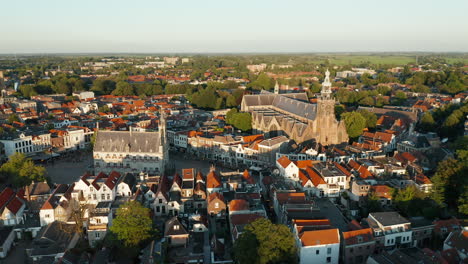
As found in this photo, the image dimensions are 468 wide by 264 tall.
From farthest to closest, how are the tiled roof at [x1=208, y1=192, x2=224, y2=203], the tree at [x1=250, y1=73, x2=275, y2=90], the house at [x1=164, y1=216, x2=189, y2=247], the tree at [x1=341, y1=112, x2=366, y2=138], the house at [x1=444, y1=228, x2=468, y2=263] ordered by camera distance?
the tree at [x1=250, y1=73, x2=275, y2=90]
the tree at [x1=341, y1=112, x2=366, y2=138]
the tiled roof at [x1=208, y1=192, x2=224, y2=203]
the house at [x1=164, y1=216, x2=189, y2=247]
the house at [x1=444, y1=228, x2=468, y2=263]

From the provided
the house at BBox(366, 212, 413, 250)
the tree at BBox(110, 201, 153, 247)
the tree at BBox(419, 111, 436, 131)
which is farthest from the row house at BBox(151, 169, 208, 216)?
the tree at BBox(419, 111, 436, 131)

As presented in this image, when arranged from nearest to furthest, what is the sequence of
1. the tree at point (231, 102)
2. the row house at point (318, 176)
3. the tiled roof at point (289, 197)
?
the tiled roof at point (289, 197), the row house at point (318, 176), the tree at point (231, 102)

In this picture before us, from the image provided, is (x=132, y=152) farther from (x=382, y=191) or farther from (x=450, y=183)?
(x=450, y=183)

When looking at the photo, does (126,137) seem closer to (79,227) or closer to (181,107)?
(79,227)

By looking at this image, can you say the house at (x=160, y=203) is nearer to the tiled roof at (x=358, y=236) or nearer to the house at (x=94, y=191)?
the house at (x=94, y=191)

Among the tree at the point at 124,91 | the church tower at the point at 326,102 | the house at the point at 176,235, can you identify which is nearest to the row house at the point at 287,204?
the house at the point at 176,235

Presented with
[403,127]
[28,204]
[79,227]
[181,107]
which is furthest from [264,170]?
[181,107]

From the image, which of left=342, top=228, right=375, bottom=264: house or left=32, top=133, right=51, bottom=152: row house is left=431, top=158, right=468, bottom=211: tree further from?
left=32, top=133, right=51, bottom=152: row house
